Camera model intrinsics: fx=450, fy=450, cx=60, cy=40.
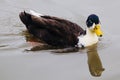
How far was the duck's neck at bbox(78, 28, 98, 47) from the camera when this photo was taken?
9359mm

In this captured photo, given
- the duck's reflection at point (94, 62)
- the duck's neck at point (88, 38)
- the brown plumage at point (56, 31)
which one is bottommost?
the duck's reflection at point (94, 62)

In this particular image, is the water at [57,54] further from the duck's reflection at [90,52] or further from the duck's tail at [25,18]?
the duck's tail at [25,18]

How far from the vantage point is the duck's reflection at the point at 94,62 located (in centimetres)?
831

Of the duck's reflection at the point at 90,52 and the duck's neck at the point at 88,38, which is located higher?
the duck's neck at the point at 88,38

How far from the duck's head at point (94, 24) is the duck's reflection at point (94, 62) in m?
0.33

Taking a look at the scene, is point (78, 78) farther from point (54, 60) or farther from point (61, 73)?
point (54, 60)

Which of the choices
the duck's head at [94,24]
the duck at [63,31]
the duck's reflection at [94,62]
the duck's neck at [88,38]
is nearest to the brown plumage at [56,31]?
the duck at [63,31]

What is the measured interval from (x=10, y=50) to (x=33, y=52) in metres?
0.46

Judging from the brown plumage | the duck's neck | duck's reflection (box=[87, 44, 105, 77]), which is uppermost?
the brown plumage

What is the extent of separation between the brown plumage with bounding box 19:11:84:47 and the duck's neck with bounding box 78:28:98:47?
11cm

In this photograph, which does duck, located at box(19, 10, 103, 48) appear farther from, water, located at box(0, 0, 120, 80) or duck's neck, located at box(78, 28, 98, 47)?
water, located at box(0, 0, 120, 80)

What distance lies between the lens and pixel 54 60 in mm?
8648

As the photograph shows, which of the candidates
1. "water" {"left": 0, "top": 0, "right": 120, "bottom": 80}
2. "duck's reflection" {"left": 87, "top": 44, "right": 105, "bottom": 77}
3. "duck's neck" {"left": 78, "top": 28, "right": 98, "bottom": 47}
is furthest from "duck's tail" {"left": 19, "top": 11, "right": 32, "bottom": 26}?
"duck's reflection" {"left": 87, "top": 44, "right": 105, "bottom": 77}

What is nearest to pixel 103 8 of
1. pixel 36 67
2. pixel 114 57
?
pixel 114 57
